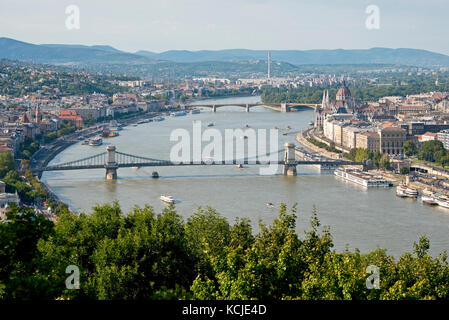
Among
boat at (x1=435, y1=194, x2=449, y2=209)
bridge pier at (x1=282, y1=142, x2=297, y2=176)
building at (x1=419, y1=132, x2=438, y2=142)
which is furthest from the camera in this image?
building at (x1=419, y1=132, x2=438, y2=142)

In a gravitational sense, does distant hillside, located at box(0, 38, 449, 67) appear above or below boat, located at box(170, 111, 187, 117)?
above

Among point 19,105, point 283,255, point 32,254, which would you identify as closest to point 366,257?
point 283,255

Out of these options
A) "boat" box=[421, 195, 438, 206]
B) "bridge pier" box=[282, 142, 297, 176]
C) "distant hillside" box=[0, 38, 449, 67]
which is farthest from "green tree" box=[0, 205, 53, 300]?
"distant hillside" box=[0, 38, 449, 67]

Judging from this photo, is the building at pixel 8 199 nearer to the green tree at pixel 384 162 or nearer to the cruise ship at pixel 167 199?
the cruise ship at pixel 167 199

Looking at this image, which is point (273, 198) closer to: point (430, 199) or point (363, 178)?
point (430, 199)

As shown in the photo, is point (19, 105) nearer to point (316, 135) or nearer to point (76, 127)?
point (76, 127)

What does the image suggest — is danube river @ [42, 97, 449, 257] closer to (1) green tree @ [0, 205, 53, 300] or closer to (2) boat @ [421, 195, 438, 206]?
(2) boat @ [421, 195, 438, 206]
